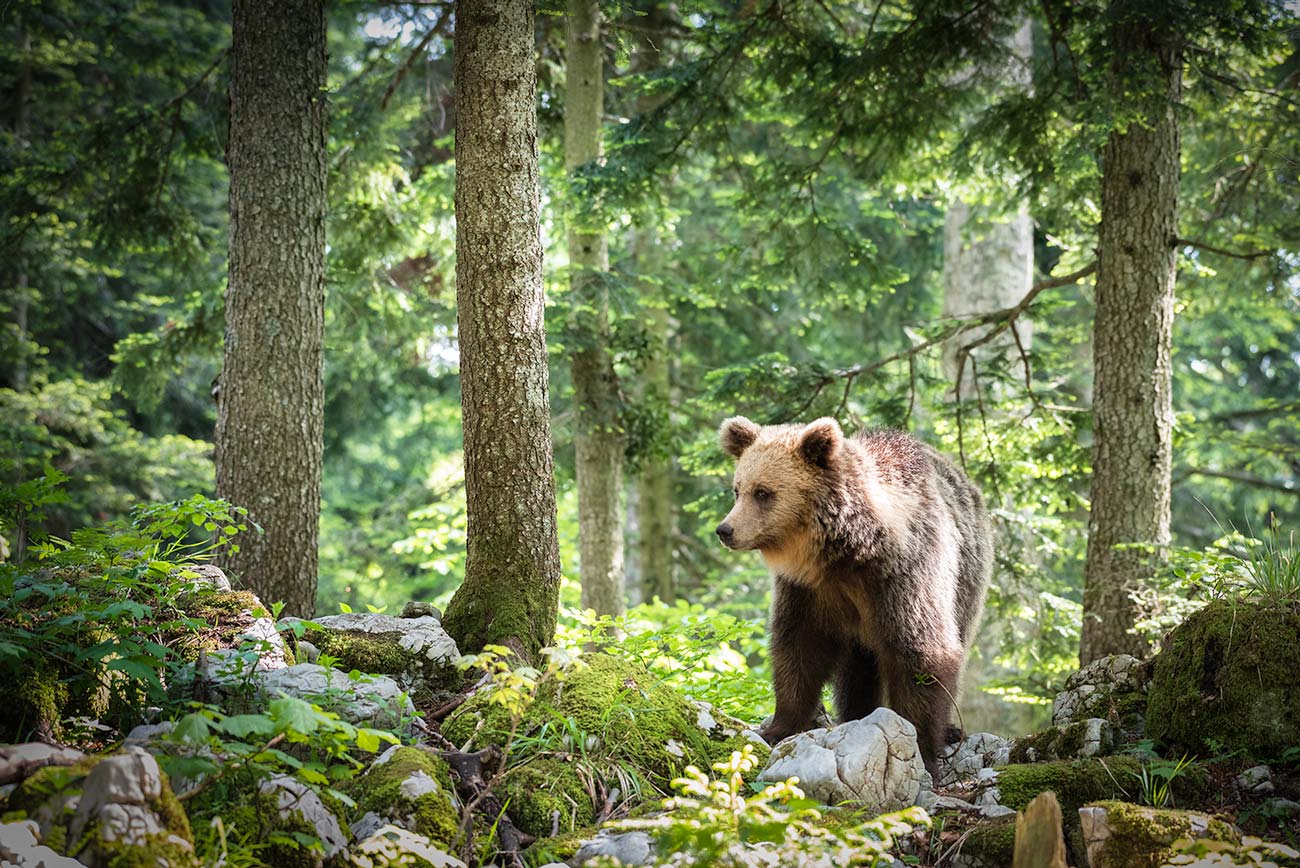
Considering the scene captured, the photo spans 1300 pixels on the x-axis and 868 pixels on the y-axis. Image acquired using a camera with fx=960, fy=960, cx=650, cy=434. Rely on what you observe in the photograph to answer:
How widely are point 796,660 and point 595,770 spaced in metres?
1.61

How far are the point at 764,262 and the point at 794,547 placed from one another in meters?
5.39

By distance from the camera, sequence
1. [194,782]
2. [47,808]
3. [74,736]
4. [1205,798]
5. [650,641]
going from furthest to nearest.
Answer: [650,641]
[1205,798]
[74,736]
[194,782]
[47,808]

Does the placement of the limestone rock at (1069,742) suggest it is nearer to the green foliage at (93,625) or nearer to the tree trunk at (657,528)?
the green foliage at (93,625)

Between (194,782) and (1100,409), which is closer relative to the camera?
(194,782)

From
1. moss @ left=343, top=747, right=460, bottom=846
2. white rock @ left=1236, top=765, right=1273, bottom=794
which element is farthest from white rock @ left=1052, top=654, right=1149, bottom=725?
moss @ left=343, top=747, right=460, bottom=846

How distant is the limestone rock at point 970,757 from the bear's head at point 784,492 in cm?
140

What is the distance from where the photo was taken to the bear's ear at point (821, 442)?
5.01 metres

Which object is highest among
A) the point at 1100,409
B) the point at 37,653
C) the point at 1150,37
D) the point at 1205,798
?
the point at 1150,37

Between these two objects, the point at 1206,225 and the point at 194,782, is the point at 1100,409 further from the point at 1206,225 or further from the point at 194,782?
the point at 194,782

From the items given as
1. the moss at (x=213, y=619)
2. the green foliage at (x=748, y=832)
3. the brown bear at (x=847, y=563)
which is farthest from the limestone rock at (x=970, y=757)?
the moss at (x=213, y=619)

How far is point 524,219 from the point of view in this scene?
4887mm

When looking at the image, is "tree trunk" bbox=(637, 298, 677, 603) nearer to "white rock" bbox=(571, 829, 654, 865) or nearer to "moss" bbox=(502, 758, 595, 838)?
"moss" bbox=(502, 758, 595, 838)

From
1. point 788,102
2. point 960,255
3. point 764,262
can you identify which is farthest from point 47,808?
point 960,255

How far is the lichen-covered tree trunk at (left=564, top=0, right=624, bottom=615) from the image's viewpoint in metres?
9.20
